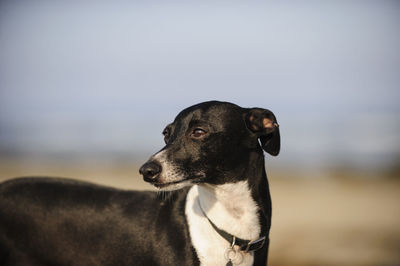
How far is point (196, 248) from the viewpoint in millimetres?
3973

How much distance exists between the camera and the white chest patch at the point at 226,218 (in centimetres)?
402

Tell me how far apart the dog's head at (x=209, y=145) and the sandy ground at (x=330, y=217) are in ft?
12.0

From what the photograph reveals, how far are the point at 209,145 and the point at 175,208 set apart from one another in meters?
0.67

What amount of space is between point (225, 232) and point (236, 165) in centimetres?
55

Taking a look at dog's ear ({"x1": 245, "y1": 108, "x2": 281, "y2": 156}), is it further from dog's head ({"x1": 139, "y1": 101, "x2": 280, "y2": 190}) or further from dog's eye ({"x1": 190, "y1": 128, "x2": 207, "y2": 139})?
dog's eye ({"x1": 190, "y1": 128, "x2": 207, "y2": 139})

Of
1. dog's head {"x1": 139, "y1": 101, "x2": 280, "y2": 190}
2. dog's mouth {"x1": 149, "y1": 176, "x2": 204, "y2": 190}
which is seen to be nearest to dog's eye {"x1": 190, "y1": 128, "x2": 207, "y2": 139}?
dog's head {"x1": 139, "y1": 101, "x2": 280, "y2": 190}

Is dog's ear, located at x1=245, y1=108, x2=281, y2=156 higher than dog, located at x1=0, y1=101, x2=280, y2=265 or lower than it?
higher

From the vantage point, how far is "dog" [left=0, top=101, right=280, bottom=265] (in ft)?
13.2

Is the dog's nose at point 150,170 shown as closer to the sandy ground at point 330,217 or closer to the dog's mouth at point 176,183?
the dog's mouth at point 176,183

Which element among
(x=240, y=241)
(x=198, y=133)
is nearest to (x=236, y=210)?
(x=240, y=241)

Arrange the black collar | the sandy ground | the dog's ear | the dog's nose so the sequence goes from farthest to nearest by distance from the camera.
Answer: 1. the sandy ground
2. the dog's ear
3. the black collar
4. the dog's nose

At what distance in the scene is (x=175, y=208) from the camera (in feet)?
14.2

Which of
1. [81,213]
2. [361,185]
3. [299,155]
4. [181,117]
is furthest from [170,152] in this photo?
[299,155]

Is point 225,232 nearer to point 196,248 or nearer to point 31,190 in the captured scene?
point 196,248
